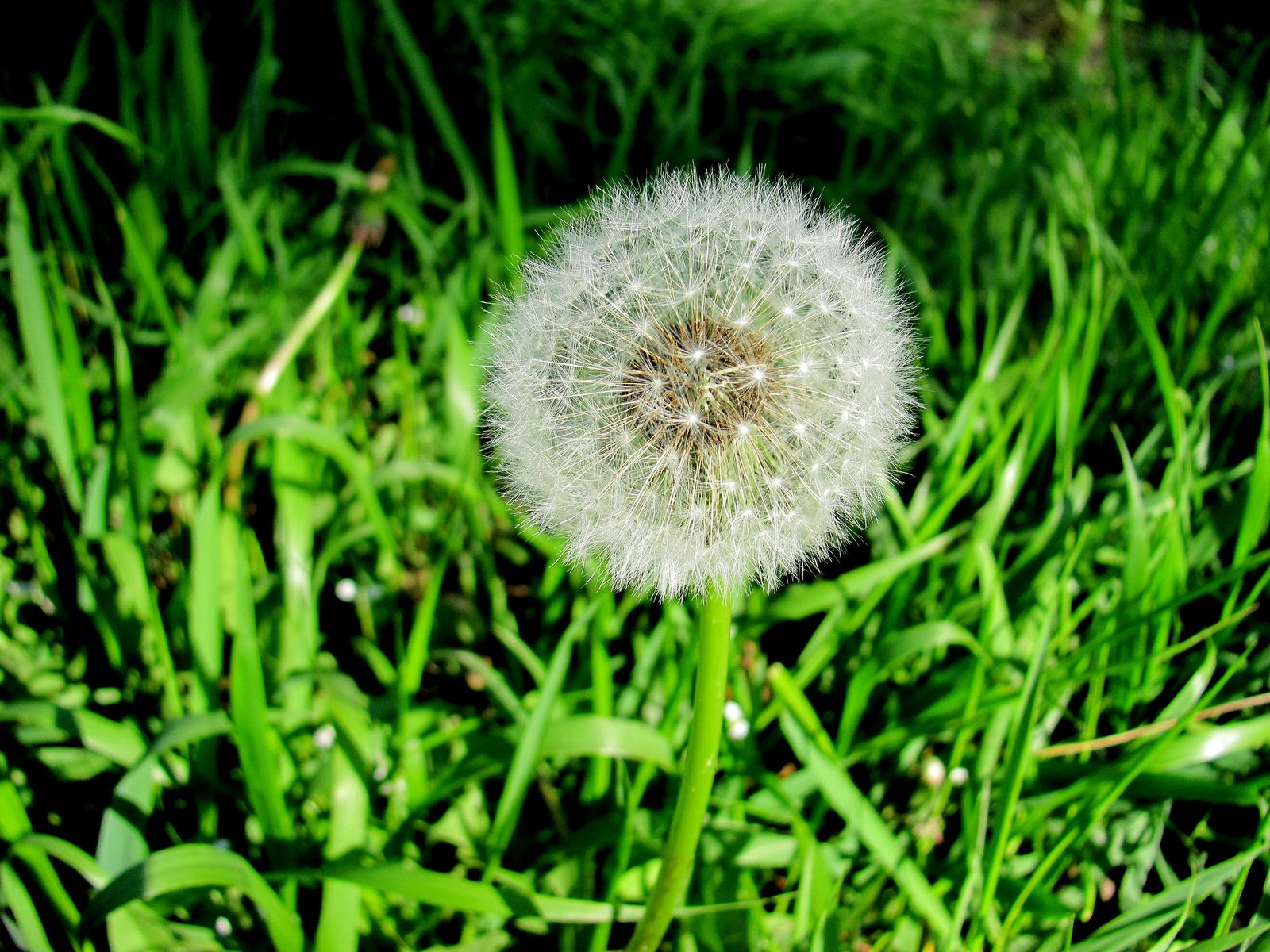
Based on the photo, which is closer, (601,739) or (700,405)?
(700,405)

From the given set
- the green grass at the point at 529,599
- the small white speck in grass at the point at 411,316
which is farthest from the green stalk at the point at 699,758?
the small white speck in grass at the point at 411,316

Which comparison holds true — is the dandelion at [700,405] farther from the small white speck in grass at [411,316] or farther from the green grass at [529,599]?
the small white speck in grass at [411,316]

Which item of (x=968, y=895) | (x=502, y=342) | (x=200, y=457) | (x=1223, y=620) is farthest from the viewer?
(x=200, y=457)

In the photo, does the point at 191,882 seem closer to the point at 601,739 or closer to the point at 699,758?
the point at 601,739

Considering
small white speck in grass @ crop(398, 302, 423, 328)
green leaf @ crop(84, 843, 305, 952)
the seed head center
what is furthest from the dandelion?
small white speck in grass @ crop(398, 302, 423, 328)

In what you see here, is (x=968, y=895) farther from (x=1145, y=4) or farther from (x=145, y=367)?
(x=1145, y=4)

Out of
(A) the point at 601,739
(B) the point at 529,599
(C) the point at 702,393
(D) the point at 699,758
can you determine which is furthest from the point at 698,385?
(B) the point at 529,599

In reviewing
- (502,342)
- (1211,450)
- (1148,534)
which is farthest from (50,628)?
(1211,450)
